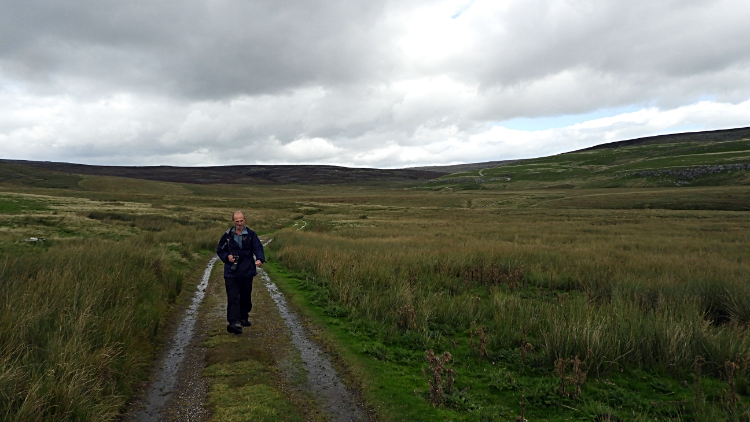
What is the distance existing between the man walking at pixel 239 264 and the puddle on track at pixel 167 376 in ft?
3.26

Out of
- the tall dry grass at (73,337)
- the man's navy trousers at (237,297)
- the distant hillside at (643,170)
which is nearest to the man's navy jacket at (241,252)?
the man's navy trousers at (237,297)

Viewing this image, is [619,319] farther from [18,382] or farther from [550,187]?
[550,187]

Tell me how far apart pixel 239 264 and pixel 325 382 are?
3623 mm

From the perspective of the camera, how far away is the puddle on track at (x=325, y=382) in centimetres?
511

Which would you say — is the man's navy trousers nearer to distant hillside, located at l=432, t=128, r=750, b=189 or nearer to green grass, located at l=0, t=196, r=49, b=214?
green grass, located at l=0, t=196, r=49, b=214

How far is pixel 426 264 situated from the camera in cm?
1495

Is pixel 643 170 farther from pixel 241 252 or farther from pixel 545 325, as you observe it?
pixel 241 252

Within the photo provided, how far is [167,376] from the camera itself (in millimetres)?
6066

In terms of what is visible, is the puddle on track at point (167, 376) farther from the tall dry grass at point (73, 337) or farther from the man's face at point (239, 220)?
the man's face at point (239, 220)

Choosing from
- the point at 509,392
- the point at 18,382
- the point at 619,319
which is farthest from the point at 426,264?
the point at 18,382

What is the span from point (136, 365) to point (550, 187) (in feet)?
462

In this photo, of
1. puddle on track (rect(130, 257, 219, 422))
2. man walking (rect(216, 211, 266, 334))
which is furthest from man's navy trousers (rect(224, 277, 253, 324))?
puddle on track (rect(130, 257, 219, 422))

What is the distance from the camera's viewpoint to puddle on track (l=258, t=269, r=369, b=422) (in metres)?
5.11

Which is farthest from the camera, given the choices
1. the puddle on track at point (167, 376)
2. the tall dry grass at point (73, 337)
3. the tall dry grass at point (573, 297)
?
the tall dry grass at point (573, 297)
